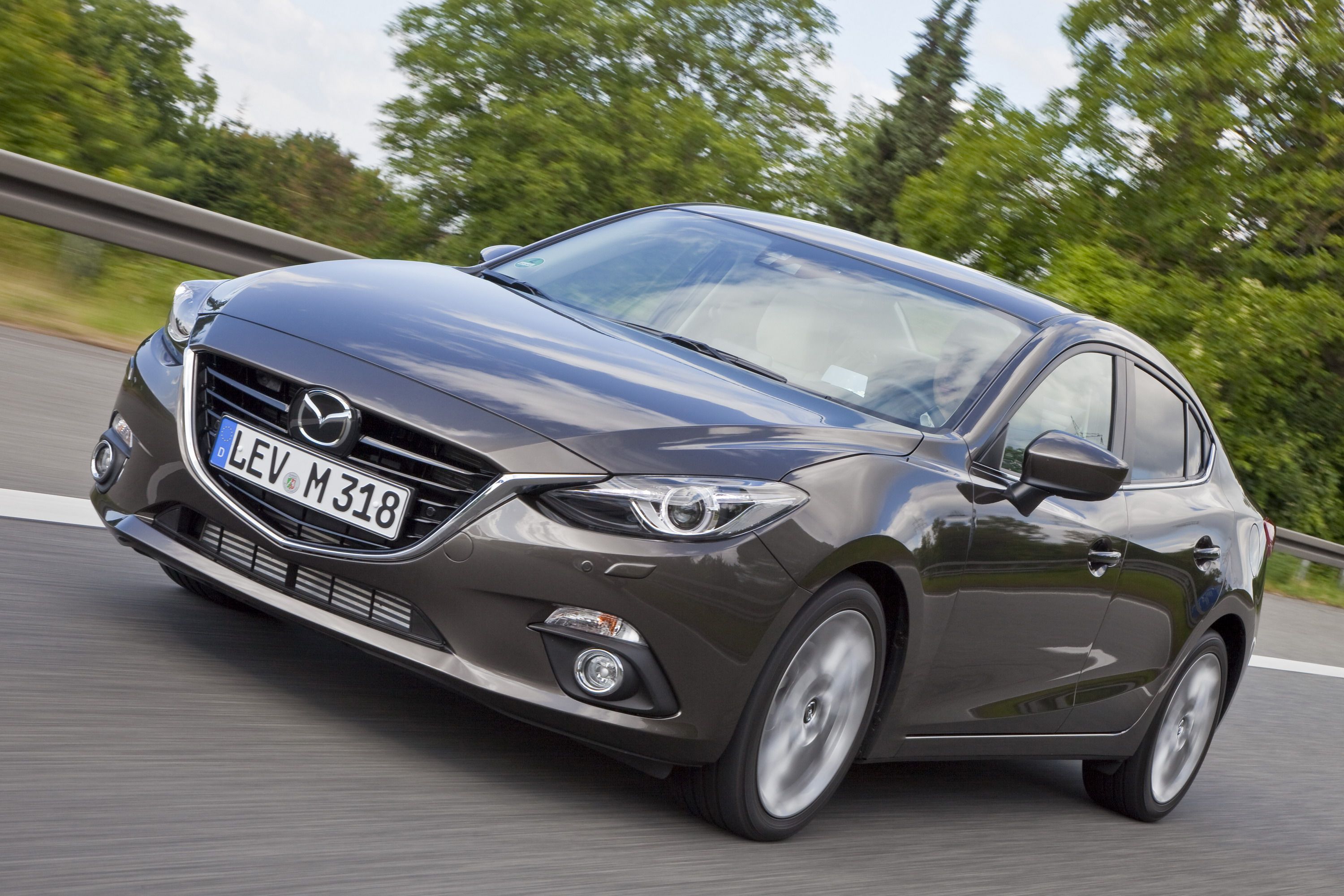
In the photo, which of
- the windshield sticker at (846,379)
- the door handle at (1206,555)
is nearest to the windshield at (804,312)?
the windshield sticker at (846,379)

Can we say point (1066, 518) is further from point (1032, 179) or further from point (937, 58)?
point (937, 58)

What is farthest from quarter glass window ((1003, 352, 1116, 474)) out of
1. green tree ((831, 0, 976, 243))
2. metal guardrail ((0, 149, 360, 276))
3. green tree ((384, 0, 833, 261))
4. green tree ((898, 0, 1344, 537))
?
green tree ((831, 0, 976, 243))

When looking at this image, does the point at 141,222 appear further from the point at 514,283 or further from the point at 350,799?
the point at 350,799

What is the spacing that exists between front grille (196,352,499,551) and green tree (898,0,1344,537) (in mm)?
19438

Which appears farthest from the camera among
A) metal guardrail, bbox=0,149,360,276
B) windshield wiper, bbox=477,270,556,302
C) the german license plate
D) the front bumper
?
metal guardrail, bbox=0,149,360,276

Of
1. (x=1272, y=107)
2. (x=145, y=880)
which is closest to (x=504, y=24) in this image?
(x=1272, y=107)

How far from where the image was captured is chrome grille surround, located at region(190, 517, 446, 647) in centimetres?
345

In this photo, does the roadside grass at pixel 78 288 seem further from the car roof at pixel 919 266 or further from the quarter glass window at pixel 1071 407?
the quarter glass window at pixel 1071 407

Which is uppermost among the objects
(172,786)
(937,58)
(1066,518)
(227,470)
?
(937,58)

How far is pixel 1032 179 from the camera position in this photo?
24719 millimetres

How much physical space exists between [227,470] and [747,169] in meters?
33.6

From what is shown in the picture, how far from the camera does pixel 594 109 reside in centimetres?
3578

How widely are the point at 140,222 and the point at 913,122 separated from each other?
167 ft

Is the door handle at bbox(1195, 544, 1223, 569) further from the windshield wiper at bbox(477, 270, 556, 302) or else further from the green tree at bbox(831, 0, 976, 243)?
the green tree at bbox(831, 0, 976, 243)
